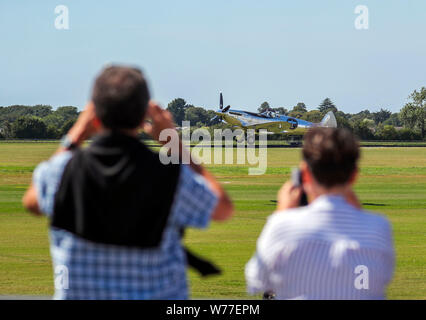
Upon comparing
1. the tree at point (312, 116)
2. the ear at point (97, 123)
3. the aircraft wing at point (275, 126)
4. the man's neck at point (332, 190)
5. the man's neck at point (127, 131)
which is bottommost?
the aircraft wing at point (275, 126)

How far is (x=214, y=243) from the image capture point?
57.6 feet

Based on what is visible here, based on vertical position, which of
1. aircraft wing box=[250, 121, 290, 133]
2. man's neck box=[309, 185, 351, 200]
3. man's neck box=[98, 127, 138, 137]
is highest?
man's neck box=[98, 127, 138, 137]

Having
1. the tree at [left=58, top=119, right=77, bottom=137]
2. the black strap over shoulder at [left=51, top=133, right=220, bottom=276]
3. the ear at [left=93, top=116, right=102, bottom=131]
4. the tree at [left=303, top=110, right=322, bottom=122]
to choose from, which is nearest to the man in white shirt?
the black strap over shoulder at [left=51, top=133, right=220, bottom=276]

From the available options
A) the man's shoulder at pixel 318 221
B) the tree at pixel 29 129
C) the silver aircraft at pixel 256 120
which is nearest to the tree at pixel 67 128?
the tree at pixel 29 129

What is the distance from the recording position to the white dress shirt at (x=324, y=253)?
3389 millimetres

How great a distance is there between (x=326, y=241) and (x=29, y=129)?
137761 mm

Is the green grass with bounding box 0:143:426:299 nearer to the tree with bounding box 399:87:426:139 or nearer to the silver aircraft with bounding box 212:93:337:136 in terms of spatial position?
the silver aircraft with bounding box 212:93:337:136

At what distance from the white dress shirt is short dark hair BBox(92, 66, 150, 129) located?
0.82 m

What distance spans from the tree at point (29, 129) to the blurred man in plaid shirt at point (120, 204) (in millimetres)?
136101

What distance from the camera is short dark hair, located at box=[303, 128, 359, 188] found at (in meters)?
3.33

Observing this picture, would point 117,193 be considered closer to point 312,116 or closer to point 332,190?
point 332,190

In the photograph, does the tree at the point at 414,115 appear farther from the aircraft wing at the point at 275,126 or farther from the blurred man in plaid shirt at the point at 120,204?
the blurred man in plaid shirt at the point at 120,204

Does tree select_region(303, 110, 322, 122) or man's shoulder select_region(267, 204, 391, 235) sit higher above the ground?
tree select_region(303, 110, 322, 122)

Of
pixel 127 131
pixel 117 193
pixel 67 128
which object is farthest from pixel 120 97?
pixel 67 128
